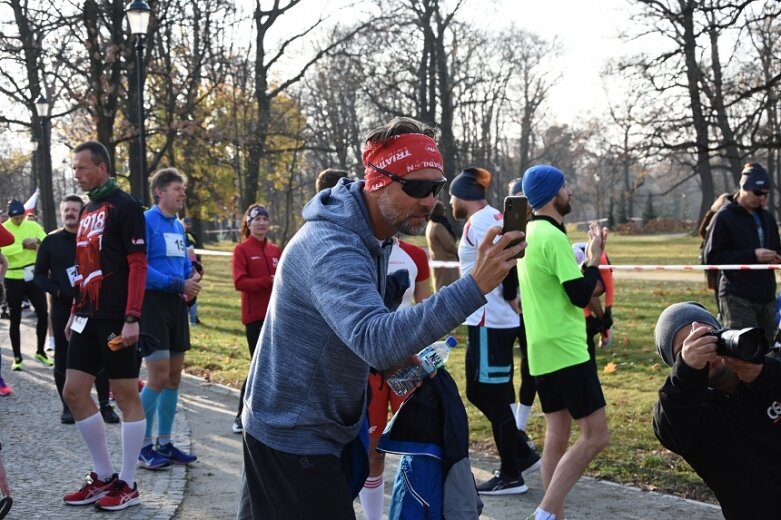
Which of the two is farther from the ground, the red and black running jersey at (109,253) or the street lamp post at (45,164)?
the street lamp post at (45,164)

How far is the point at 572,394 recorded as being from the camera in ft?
15.5

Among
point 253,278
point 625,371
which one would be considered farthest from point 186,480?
point 625,371

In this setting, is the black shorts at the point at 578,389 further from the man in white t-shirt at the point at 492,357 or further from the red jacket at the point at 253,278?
the red jacket at the point at 253,278

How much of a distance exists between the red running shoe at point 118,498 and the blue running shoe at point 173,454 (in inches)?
40.3

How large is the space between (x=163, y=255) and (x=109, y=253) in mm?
966

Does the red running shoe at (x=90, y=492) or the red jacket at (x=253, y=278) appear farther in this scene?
Result: the red jacket at (x=253, y=278)

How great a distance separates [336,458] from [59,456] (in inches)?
192

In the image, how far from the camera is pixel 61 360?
285 inches

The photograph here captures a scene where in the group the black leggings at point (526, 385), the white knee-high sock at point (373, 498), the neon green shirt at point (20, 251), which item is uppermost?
the neon green shirt at point (20, 251)

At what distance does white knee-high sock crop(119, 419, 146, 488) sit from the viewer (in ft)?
18.4

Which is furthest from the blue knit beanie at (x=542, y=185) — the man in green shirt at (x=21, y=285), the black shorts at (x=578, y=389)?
the man in green shirt at (x=21, y=285)

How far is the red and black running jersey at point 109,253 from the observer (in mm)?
5523

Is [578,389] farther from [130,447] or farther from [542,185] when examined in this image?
[130,447]

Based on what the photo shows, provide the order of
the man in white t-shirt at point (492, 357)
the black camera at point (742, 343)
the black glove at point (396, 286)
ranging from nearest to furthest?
the black camera at point (742, 343) → the black glove at point (396, 286) → the man in white t-shirt at point (492, 357)
